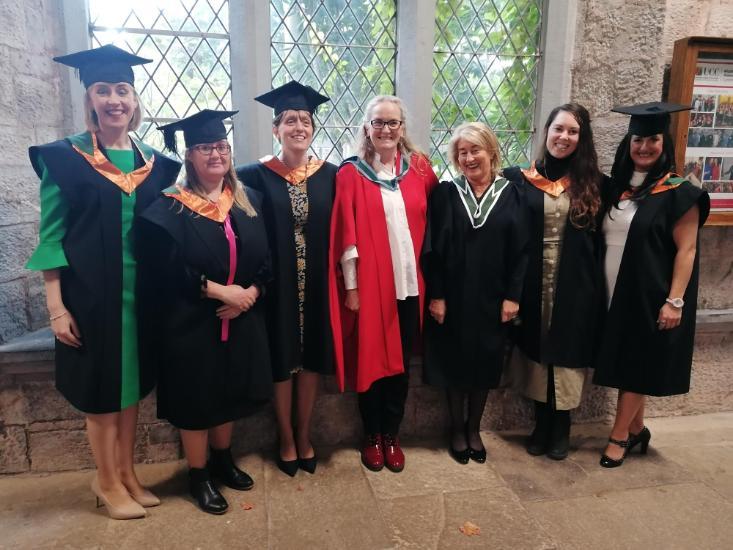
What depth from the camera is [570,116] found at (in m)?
2.55

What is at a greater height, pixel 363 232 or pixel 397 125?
pixel 397 125

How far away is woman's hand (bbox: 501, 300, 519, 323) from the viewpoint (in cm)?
261

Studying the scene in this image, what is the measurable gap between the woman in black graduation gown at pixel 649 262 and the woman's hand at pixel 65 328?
2.44 meters

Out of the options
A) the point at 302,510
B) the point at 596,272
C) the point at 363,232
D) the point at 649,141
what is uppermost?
the point at 649,141

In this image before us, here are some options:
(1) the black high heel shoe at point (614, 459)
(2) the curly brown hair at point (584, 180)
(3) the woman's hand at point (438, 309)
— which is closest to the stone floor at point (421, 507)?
(1) the black high heel shoe at point (614, 459)

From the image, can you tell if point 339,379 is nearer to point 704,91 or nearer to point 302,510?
point 302,510

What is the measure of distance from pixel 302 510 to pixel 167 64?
2.52 metres

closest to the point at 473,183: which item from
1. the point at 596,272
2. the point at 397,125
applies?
the point at 397,125

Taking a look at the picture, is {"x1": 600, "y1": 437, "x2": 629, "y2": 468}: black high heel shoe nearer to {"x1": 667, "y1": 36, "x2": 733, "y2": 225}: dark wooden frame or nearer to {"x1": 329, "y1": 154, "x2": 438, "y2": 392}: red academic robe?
{"x1": 329, "y1": 154, "x2": 438, "y2": 392}: red academic robe

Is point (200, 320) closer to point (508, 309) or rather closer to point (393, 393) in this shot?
point (393, 393)

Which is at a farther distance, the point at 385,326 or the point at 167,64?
the point at 167,64

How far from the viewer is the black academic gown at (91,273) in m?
2.02

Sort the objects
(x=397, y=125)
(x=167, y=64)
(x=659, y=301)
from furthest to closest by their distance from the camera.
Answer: (x=167, y=64), (x=659, y=301), (x=397, y=125)

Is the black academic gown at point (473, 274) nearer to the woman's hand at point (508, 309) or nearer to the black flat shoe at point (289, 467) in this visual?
the woman's hand at point (508, 309)
